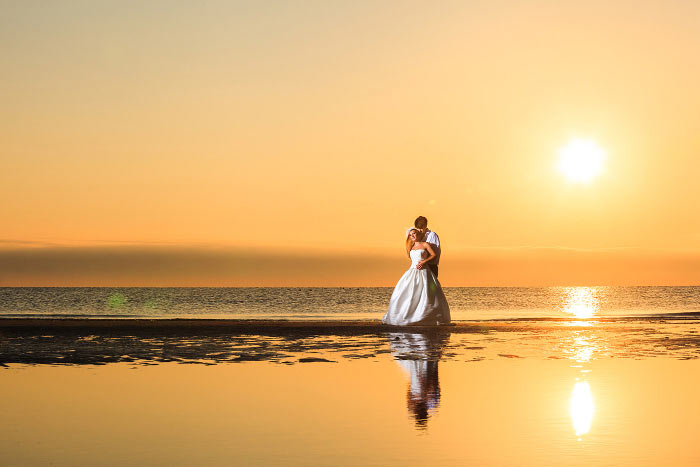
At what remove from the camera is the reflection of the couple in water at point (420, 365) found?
10.1 meters

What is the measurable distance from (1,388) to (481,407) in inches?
244

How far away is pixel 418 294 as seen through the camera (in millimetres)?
26656

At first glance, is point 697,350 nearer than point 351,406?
No

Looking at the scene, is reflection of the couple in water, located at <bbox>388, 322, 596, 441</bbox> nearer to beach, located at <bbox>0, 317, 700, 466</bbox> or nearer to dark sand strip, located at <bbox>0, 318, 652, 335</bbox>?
beach, located at <bbox>0, 317, 700, 466</bbox>

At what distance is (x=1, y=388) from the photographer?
467 inches

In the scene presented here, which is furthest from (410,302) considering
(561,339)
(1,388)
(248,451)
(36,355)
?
(248,451)

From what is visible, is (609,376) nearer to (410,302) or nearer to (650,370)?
(650,370)

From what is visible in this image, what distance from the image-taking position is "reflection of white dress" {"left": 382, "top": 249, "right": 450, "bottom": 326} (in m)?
26.5

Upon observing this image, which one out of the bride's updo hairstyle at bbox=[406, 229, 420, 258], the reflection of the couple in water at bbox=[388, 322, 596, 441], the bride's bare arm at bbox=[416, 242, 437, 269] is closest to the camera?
the reflection of the couple in water at bbox=[388, 322, 596, 441]

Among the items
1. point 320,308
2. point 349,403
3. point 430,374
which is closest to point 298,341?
point 430,374

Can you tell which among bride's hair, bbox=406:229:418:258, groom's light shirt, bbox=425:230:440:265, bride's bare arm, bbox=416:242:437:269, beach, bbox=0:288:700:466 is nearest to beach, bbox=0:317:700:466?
beach, bbox=0:288:700:466

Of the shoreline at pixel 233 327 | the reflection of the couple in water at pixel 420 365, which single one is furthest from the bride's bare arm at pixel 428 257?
the reflection of the couple in water at pixel 420 365

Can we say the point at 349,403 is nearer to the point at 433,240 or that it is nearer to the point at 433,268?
the point at 433,240

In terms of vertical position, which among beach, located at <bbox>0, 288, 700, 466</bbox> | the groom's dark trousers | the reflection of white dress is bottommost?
beach, located at <bbox>0, 288, 700, 466</bbox>
